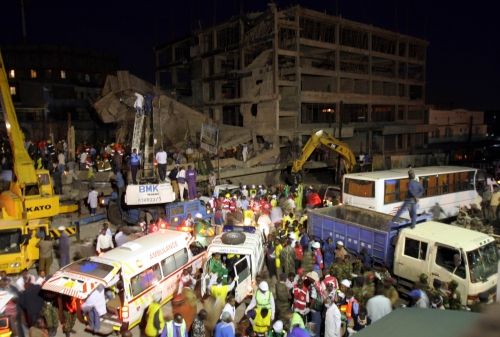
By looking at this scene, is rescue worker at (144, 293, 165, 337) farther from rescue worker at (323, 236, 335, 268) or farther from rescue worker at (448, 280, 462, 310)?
rescue worker at (323, 236, 335, 268)

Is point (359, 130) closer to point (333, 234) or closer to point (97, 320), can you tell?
point (333, 234)

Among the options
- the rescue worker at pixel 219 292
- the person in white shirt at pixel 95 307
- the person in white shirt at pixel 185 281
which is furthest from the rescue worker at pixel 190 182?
the person in white shirt at pixel 95 307

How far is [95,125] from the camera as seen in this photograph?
44.8 metres

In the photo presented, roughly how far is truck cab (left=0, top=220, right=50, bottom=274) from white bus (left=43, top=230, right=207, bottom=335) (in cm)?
371

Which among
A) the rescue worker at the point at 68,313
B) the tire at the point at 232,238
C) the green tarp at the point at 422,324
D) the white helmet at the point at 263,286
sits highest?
the green tarp at the point at 422,324

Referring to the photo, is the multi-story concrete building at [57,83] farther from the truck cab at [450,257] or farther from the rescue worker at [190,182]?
the truck cab at [450,257]

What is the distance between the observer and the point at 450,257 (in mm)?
9797

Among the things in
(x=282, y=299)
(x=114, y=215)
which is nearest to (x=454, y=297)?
(x=282, y=299)

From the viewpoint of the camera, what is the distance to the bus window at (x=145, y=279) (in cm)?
869

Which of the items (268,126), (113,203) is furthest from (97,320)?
(268,126)

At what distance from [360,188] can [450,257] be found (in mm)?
5874

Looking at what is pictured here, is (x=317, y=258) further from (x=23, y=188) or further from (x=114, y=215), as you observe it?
(x=23, y=188)

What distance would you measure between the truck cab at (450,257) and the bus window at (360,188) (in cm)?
397

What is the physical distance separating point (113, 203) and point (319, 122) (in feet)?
75.5
